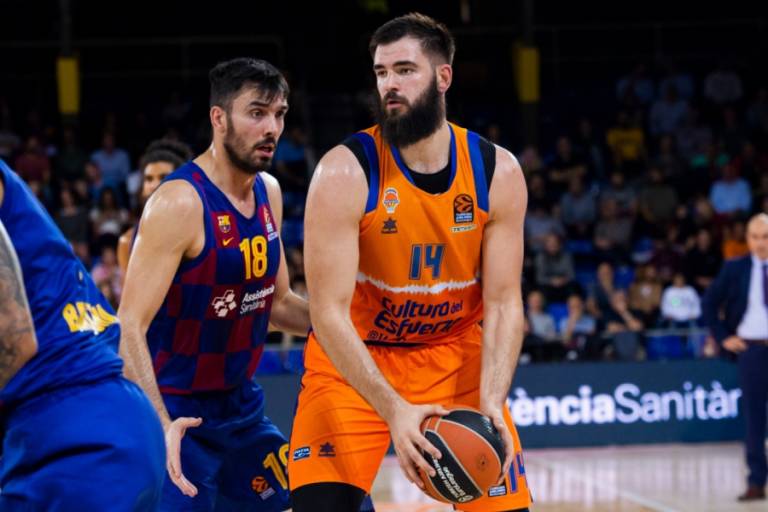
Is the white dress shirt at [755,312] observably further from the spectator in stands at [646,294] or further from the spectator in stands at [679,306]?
the spectator in stands at [646,294]

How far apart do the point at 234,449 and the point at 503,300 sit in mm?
1193

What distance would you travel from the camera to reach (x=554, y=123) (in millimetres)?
19312

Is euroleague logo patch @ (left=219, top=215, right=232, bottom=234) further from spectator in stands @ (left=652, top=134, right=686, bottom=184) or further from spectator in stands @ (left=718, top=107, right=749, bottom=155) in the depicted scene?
spectator in stands @ (left=718, top=107, right=749, bottom=155)

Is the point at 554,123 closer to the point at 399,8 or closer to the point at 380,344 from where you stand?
the point at 399,8

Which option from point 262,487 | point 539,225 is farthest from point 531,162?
point 262,487

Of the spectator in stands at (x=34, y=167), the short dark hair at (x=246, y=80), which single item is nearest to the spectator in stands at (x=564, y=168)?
the spectator in stands at (x=34, y=167)

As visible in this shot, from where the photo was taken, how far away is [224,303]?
4527mm

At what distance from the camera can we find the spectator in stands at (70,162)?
16141 millimetres

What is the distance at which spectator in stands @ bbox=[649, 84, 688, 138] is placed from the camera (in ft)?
58.7

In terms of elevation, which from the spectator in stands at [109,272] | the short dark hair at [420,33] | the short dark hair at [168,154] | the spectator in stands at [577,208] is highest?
the short dark hair at [420,33]

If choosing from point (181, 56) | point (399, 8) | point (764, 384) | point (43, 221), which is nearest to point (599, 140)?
point (399, 8)

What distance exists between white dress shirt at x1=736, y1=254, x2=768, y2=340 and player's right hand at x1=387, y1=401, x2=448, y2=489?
5749mm

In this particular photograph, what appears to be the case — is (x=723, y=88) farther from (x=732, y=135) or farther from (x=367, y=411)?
(x=367, y=411)

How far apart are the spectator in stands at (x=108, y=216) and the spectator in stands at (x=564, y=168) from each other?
18.4 ft
